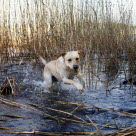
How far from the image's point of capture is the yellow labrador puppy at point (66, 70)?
13.3 feet

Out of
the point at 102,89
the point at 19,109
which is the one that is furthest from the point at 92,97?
the point at 19,109

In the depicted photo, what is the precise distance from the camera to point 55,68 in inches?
178

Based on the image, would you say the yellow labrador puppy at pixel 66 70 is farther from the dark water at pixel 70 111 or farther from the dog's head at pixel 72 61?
the dark water at pixel 70 111

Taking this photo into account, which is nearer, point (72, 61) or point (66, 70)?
point (72, 61)

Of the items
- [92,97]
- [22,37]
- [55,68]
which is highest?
[22,37]

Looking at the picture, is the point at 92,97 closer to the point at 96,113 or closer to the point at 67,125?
the point at 96,113

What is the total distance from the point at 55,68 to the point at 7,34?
2494mm

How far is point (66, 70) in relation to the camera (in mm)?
4312

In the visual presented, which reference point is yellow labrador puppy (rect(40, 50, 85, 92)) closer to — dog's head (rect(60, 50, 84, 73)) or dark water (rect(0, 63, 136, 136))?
dog's head (rect(60, 50, 84, 73))

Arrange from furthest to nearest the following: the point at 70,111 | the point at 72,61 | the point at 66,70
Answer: the point at 66,70, the point at 72,61, the point at 70,111

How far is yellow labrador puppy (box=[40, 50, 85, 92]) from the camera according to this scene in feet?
13.3

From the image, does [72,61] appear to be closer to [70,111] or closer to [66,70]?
[66,70]

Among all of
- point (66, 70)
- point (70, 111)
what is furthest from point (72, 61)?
point (70, 111)

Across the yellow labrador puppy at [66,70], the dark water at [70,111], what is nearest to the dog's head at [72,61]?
the yellow labrador puppy at [66,70]
